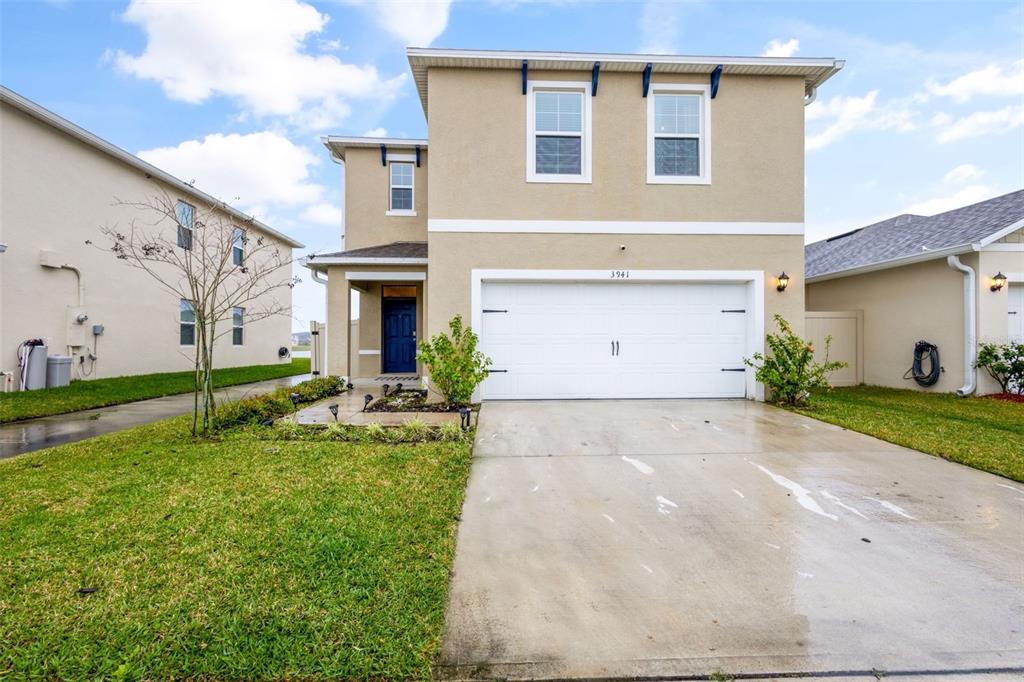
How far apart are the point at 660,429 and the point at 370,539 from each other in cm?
424

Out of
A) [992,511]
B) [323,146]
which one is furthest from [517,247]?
[323,146]

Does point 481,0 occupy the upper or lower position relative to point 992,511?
upper

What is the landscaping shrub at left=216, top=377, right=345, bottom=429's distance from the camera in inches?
240

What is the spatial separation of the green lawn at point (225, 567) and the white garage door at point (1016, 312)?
37.6 feet

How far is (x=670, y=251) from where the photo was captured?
26.6ft

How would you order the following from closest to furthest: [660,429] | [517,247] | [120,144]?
1. [660,429]
2. [517,247]
3. [120,144]

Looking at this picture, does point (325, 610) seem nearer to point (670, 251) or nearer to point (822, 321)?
point (670, 251)

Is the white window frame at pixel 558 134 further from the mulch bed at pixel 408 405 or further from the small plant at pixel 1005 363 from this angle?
the small plant at pixel 1005 363

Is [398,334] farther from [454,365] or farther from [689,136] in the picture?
[689,136]

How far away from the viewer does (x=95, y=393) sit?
894 cm

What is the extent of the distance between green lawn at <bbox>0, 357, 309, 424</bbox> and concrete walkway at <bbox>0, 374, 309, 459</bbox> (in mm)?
280

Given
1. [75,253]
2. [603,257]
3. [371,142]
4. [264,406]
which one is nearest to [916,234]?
[603,257]

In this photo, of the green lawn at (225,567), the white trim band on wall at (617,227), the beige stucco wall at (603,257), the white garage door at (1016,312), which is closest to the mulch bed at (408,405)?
the beige stucco wall at (603,257)

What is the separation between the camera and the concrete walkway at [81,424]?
5.52 m
